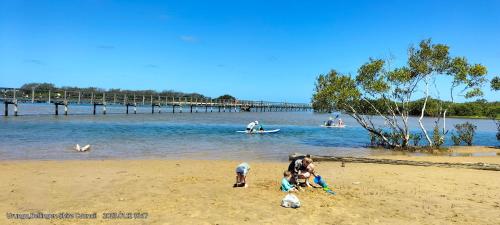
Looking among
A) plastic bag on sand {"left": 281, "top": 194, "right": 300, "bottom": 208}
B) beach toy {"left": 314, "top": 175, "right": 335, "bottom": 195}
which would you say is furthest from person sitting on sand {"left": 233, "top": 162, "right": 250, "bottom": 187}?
plastic bag on sand {"left": 281, "top": 194, "right": 300, "bottom": 208}

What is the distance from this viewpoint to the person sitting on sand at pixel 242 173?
1200cm

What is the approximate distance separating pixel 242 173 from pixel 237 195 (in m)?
1.09

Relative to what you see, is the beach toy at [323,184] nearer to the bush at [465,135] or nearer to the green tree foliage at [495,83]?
the green tree foliage at [495,83]

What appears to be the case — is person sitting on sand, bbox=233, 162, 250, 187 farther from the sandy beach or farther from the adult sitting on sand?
the adult sitting on sand

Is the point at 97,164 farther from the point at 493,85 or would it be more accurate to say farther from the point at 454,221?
the point at 493,85

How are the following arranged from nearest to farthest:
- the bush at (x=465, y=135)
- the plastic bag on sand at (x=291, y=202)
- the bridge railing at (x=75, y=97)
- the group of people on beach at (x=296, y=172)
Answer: the plastic bag on sand at (x=291, y=202), the group of people on beach at (x=296, y=172), the bush at (x=465, y=135), the bridge railing at (x=75, y=97)

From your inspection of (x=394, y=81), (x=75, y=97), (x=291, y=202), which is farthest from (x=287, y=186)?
(x=75, y=97)

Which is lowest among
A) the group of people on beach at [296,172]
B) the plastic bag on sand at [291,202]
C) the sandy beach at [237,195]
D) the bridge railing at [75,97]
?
the sandy beach at [237,195]

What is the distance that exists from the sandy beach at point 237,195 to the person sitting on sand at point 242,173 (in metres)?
0.31

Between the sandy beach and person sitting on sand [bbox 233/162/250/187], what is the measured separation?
1.03 ft

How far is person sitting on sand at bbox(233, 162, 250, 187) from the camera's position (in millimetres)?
11998

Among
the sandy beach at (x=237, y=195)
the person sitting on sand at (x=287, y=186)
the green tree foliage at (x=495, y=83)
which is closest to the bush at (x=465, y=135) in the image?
the green tree foliage at (x=495, y=83)

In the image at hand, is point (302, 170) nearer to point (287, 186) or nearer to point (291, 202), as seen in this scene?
point (287, 186)

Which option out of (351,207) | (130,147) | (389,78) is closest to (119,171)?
(351,207)
